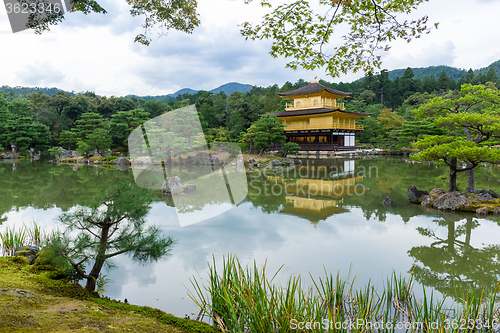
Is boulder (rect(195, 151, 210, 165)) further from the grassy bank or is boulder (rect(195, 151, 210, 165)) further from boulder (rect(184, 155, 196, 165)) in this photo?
the grassy bank

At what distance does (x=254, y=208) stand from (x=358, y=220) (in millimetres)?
2269

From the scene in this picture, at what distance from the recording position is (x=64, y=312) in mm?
1820

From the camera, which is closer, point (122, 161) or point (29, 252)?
point (29, 252)

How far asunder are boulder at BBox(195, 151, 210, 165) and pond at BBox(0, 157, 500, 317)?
646 cm

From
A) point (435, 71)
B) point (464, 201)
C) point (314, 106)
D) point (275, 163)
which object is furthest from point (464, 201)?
point (435, 71)

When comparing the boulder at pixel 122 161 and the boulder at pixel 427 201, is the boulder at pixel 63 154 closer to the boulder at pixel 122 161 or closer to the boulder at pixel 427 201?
the boulder at pixel 122 161

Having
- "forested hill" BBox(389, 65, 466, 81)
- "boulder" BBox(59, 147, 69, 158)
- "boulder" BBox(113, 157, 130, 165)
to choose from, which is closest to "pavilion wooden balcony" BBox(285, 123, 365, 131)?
"boulder" BBox(113, 157, 130, 165)

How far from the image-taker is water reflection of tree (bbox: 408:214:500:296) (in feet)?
9.93

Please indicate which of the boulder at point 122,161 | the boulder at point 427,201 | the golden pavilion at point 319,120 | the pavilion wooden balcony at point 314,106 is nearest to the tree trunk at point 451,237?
the boulder at point 427,201

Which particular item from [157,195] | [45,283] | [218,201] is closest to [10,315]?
[45,283]

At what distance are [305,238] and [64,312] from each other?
132 inches

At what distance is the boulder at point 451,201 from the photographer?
19.6 ft

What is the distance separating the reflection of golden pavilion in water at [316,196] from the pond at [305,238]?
0.08ft

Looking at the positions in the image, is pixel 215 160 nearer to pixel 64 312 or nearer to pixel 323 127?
pixel 323 127
